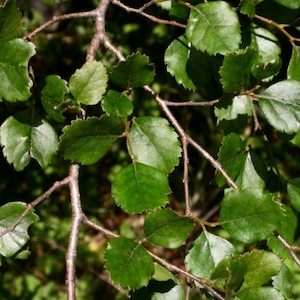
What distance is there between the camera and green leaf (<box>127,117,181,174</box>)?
3.18ft

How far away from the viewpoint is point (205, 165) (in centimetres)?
269

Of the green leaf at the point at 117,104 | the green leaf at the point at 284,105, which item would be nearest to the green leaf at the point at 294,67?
the green leaf at the point at 284,105

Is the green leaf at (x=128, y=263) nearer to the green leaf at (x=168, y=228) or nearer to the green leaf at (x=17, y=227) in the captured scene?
the green leaf at (x=168, y=228)

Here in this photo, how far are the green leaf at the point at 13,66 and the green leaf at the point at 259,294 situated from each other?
50cm

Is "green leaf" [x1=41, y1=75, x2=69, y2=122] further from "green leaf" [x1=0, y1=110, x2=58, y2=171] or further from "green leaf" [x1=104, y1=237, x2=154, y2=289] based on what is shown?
"green leaf" [x1=104, y1=237, x2=154, y2=289]

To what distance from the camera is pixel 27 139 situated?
3.39 feet

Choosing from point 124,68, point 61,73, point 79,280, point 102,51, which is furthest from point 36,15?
point 124,68

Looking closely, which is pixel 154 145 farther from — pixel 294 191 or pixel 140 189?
pixel 294 191

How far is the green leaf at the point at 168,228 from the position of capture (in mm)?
888

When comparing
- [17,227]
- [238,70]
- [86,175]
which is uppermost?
[238,70]

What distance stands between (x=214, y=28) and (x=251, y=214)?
0.35 meters

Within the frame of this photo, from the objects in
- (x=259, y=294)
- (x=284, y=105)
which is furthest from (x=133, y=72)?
(x=259, y=294)

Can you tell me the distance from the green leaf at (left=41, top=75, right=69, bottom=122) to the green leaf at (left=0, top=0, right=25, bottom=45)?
4.6 inches

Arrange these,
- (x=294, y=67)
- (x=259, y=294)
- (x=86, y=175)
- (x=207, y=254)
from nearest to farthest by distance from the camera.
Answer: (x=259, y=294) < (x=207, y=254) < (x=294, y=67) < (x=86, y=175)
